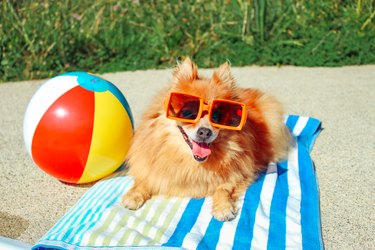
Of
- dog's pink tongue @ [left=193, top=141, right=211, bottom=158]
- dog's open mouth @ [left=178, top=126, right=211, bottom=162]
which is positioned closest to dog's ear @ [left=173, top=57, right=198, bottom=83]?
dog's open mouth @ [left=178, top=126, right=211, bottom=162]

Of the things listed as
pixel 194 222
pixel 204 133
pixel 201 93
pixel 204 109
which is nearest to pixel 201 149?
pixel 204 133

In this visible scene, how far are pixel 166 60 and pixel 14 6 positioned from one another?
2.67 meters

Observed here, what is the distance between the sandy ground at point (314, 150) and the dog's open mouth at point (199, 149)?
1006 millimetres

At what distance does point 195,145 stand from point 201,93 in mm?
373

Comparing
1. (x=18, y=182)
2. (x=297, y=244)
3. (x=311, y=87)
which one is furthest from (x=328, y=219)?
(x=311, y=87)

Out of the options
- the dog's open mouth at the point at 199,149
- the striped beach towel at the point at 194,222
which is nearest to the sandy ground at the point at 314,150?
the striped beach towel at the point at 194,222

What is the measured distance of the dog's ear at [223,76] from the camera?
11.0ft

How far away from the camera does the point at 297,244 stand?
2.93 m

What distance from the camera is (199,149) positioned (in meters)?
3.18

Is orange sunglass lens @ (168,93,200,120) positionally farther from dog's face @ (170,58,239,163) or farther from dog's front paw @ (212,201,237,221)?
dog's front paw @ (212,201,237,221)

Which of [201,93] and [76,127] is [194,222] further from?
[76,127]

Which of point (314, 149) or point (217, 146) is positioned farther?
point (314, 149)

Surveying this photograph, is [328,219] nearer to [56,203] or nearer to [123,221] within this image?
[123,221]

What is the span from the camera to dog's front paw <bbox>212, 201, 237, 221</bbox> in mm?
3207
